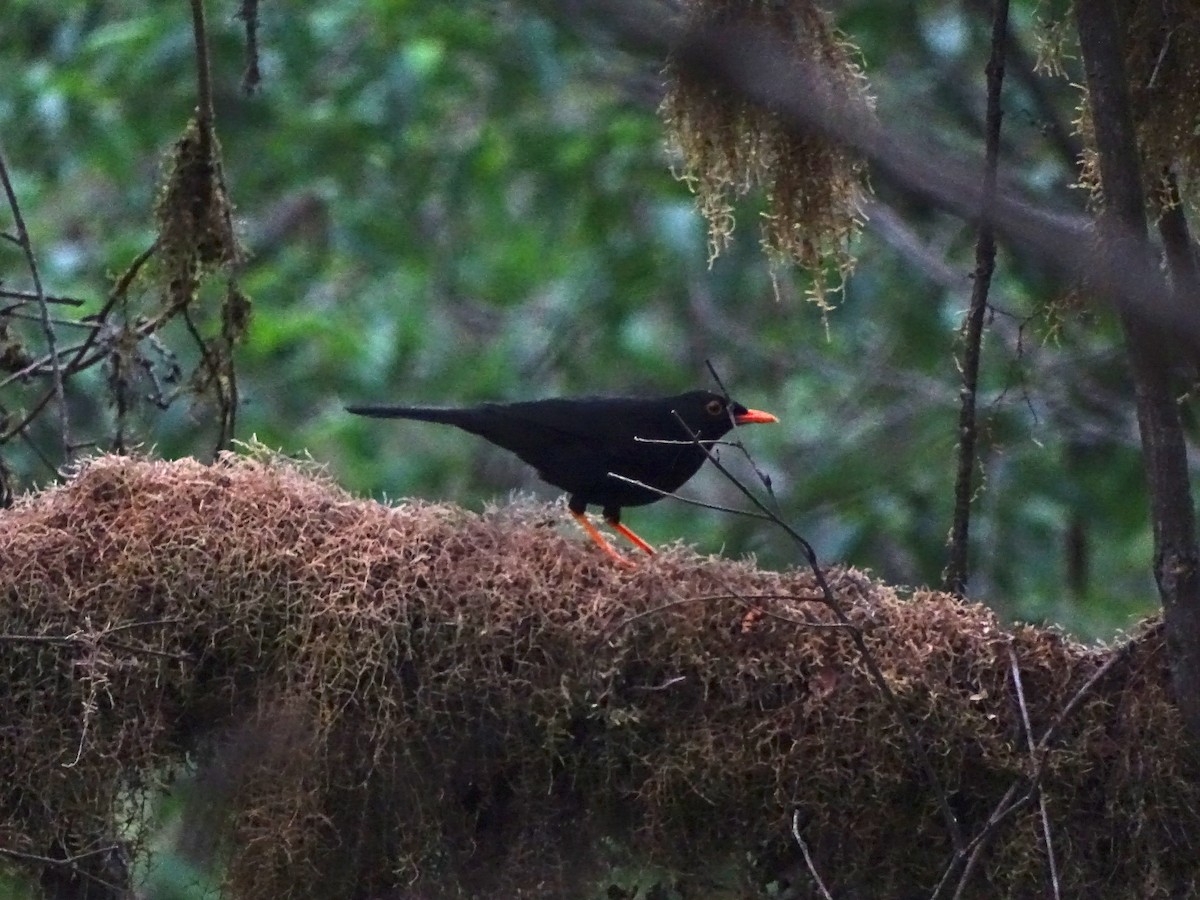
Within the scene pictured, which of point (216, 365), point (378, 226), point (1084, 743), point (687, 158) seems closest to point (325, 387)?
point (378, 226)

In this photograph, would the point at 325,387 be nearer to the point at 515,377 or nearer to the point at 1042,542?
the point at 515,377

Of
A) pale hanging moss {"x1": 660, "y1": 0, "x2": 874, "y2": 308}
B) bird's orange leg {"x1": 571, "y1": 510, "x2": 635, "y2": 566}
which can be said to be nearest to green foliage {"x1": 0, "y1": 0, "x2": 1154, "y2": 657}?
bird's orange leg {"x1": 571, "y1": 510, "x2": 635, "y2": 566}

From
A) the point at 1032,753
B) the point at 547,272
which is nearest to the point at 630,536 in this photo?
the point at 1032,753

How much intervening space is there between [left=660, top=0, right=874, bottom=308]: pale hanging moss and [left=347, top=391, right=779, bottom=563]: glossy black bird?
32.9 inches

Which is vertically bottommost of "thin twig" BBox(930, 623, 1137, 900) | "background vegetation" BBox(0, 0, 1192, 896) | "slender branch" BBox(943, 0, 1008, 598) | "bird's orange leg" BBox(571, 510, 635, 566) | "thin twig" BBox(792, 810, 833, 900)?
"thin twig" BBox(792, 810, 833, 900)

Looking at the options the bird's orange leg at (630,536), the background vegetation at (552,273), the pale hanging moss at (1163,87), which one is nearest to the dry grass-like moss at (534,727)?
the bird's orange leg at (630,536)

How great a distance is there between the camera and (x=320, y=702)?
3.20m

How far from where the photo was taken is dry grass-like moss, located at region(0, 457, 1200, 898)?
3.15 metres

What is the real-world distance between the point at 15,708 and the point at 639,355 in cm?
489

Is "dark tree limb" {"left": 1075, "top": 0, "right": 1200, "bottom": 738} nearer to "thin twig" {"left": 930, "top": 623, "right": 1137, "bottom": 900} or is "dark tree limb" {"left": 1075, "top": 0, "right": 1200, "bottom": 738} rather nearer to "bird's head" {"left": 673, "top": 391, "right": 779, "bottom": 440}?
"thin twig" {"left": 930, "top": 623, "right": 1137, "bottom": 900}

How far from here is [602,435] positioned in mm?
4688

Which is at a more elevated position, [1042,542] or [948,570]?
[1042,542]

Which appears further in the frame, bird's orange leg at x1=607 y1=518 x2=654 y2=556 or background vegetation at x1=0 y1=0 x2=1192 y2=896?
background vegetation at x1=0 y1=0 x2=1192 y2=896

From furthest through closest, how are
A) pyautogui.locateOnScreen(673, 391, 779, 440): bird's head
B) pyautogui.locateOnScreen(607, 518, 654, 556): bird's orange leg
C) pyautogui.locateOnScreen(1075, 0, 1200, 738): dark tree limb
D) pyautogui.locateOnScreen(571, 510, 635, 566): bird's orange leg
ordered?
pyautogui.locateOnScreen(673, 391, 779, 440): bird's head < pyautogui.locateOnScreen(607, 518, 654, 556): bird's orange leg < pyautogui.locateOnScreen(571, 510, 635, 566): bird's orange leg < pyautogui.locateOnScreen(1075, 0, 1200, 738): dark tree limb
